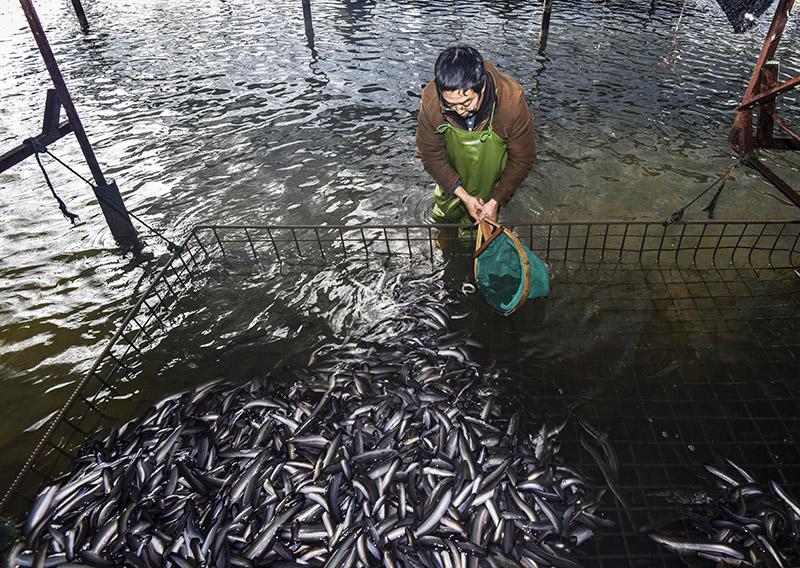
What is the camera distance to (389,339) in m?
5.63

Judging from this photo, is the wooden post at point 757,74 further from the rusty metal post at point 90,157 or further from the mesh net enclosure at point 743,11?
the rusty metal post at point 90,157

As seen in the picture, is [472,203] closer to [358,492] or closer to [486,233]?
[486,233]

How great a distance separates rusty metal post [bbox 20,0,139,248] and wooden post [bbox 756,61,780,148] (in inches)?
362

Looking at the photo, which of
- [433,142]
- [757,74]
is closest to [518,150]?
[433,142]

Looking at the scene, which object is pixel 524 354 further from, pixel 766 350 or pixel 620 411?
pixel 766 350

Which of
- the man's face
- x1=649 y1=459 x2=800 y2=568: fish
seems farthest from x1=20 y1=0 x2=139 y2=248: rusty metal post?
x1=649 y1=459 x2=800 y2=568: fish

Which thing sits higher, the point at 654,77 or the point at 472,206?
the point at 472,206

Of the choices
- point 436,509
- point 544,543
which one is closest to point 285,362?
point 436,509

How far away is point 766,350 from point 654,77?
41.1 feet

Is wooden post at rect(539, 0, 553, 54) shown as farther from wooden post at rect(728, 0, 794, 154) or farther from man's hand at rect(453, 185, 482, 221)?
man's hand at rect(453, 185, 482, 221)

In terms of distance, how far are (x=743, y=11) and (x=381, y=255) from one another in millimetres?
7355

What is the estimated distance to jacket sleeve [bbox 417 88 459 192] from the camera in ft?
17.6

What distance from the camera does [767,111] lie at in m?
5.46

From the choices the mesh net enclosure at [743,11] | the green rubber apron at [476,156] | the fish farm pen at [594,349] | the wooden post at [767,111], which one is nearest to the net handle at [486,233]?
the green rubber apron at [476,156]
